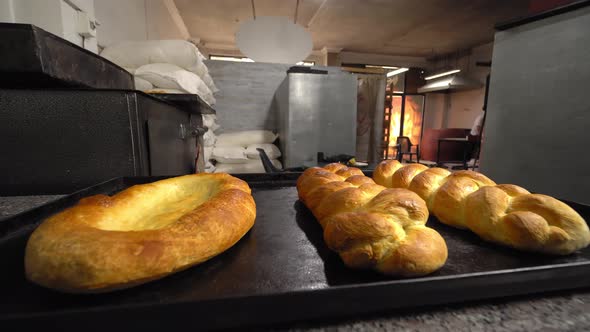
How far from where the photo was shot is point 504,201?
1.73 feet

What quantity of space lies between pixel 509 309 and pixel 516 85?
160 centimetres

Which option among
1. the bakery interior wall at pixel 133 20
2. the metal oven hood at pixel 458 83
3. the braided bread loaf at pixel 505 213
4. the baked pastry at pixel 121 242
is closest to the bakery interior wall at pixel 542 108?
the braided bread loaf at pixel 505 213

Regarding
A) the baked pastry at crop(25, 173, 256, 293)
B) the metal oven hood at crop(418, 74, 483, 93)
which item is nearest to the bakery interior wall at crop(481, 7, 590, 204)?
the baked pastry at crop(25, 173, 256, 293)

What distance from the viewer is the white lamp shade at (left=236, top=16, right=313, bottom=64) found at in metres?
2.43

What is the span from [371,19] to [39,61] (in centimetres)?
581

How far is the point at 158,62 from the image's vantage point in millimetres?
1976

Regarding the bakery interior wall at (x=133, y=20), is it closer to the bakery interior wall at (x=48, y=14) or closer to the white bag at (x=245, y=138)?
the bakery interior wall at (x=48, y=14)

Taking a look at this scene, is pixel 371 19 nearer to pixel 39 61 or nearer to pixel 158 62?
pixel 158 62

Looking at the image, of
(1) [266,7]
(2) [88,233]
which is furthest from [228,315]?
(1) [266,7]

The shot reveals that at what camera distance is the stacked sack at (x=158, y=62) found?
1.77 meters

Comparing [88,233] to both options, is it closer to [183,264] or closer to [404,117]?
[183,264]

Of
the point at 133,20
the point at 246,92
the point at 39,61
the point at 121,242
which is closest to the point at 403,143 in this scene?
the point at 246,92

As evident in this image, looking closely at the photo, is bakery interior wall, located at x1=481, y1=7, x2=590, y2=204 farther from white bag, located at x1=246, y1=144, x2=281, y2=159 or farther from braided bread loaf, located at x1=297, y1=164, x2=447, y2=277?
white bag, located at x1=246, y1=144, x2=281, y2=159

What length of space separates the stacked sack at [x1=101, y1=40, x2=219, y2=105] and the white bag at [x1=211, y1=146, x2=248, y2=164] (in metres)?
1.31
